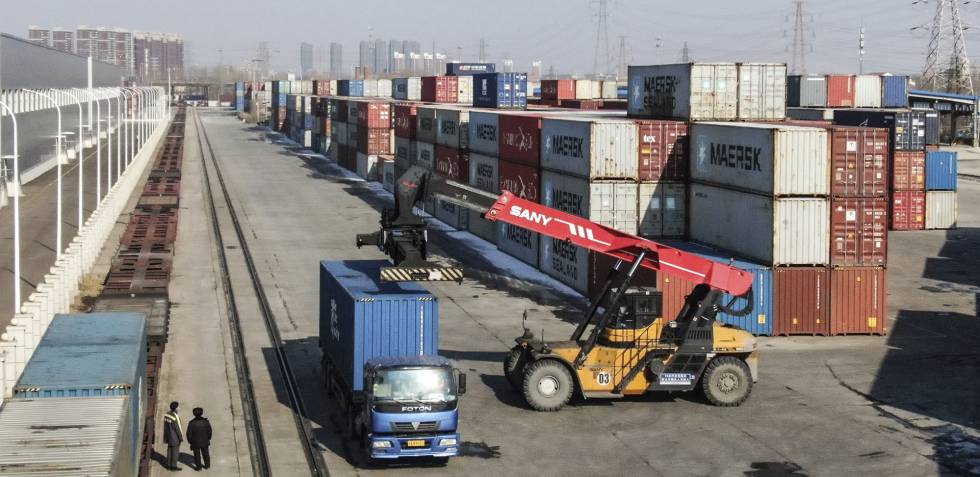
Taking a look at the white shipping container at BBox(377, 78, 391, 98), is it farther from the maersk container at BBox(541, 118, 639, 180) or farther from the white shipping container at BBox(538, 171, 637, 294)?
the maersk container at BBox(541, 118, 639, 180)

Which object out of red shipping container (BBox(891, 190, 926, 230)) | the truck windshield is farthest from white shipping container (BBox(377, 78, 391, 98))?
the truck windshield

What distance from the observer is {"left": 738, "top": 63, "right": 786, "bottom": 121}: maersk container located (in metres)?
44.3

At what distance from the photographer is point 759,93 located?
44.4 m

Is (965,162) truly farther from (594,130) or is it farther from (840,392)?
(840,392)

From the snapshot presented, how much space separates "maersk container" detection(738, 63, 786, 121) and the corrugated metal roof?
31.5 meters

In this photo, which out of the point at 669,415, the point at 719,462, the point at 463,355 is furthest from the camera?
the point at 463,355

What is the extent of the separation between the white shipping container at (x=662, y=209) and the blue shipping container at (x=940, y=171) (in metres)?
26.7

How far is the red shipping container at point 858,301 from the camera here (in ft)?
118

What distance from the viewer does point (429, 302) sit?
25.4 metres

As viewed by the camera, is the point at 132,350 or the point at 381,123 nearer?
the point at 132,350

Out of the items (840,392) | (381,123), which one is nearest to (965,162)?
(381,123)

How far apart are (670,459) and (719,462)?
100 cm

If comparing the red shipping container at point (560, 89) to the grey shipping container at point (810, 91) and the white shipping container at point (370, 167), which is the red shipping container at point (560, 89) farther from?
the grey shipping container at point (810, 91)

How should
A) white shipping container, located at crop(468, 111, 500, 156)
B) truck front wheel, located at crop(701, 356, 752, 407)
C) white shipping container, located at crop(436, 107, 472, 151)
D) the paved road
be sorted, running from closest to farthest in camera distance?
1. truck front wheel, located at crop(701, 356, 752, 407)
2. the paved road
3. white shipping container, located at crop(468, 111, 500, 156)
4. white shipping container, located at crop(436, 107, 472, 151)
